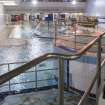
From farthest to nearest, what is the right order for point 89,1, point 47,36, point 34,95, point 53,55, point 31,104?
point 89,1 → point 47,36 → point 34,95 → point 31,104 → point 53,55

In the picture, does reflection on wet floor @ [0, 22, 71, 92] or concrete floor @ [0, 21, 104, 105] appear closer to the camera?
reflection on wet floor @ [0, 22, 71, 92]

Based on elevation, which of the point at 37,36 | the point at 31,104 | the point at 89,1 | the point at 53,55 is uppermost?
the point at 89,1

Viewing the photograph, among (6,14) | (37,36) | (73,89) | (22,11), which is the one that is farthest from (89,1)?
(73,89)

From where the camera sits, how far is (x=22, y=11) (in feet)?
59.1

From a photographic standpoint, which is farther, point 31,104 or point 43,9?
point 43,9

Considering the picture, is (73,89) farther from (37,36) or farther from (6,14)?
(6,14)

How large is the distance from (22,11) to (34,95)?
13208 mm

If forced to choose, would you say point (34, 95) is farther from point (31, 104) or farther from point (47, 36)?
point (47, 36)

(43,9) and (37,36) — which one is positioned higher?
(43,9)

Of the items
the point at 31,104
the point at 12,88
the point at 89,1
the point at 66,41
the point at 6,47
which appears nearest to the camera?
the point at 31,104

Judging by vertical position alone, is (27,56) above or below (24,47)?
below

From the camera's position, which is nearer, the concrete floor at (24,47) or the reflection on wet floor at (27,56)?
the reflection on wet floor at (27,56)

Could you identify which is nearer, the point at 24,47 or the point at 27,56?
the point at 27,56

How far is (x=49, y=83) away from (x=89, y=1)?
12.4 meters
